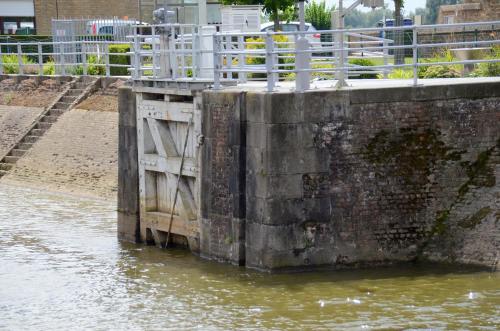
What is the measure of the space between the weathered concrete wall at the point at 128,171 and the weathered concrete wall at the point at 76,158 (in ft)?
17.0

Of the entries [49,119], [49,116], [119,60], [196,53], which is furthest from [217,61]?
[119,60]

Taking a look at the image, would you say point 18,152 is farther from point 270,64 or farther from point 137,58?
point 270,64

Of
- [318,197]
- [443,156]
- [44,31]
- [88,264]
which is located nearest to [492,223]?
[443,156]

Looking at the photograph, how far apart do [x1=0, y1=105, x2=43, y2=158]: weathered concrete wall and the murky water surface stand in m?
12.7

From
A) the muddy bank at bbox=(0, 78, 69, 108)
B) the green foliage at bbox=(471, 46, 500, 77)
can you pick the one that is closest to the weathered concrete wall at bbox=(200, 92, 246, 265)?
the green foliage at bbox=(471, 46, 500, 77)

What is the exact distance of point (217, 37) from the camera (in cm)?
1923

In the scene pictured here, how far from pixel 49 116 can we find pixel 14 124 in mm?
1452

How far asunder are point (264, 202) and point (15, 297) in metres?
3.99

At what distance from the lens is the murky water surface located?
15.7 m

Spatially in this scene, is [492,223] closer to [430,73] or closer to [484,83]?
[484,83]

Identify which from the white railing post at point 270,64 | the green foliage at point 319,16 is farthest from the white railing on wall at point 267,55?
the green foliage at point 319,16

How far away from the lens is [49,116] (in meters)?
33.6

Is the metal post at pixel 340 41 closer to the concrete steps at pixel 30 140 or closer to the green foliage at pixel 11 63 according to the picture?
the concrete steps at pixel 30 140

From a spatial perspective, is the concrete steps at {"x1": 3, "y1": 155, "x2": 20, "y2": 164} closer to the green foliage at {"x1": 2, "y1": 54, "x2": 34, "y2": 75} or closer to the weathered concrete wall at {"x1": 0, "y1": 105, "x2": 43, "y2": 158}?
the weathered concrete wall at {"x1": 0, "y1": 105, "x2": 43, "y2": 158}
